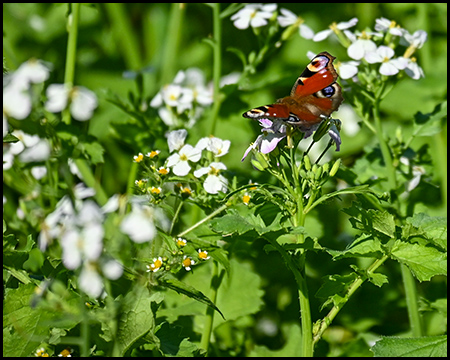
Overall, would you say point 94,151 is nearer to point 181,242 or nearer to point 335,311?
point 181,242

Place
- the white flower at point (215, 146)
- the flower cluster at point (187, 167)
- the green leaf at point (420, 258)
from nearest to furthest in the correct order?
the green leaf at point (420, 258) → the flower cluster at point (187, 167) → the white flower at point (215, 146)

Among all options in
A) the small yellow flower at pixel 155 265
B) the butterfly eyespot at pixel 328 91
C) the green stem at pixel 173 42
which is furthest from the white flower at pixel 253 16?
the small yellow flower at pixel 155 265

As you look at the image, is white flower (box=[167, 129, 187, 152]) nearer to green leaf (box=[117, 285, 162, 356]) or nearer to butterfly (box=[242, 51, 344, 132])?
butterfly (box=[242, 51, 344, 132])

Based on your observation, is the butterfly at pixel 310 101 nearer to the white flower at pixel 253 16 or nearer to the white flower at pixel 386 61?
the white flower at pixel 386 61

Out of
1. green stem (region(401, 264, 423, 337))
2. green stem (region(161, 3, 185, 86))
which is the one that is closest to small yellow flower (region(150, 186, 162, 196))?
green stem (region(401, 264, 423, 337))

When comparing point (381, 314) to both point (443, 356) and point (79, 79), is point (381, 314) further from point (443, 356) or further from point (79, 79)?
point (79, 79)

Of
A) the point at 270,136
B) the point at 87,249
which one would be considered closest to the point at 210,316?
the point at 270,136
